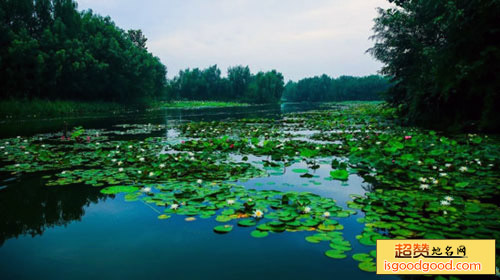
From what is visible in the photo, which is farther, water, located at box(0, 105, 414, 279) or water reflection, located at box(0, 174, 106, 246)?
water reflection, located at box(0, 174, 106, 246)

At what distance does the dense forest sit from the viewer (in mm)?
9516

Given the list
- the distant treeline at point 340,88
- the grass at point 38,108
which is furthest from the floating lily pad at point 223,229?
the distant treeline at point 340,88

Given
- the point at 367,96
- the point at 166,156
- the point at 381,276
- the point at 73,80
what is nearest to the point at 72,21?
the point at 73,80

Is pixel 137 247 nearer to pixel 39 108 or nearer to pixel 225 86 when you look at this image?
pixel 39 108

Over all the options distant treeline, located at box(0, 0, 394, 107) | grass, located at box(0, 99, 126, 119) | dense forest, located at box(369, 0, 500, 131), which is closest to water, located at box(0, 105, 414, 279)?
dense forest, located at box(369, 0, 500, 131)

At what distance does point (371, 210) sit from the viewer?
3.87 m

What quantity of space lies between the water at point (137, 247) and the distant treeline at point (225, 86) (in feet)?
327

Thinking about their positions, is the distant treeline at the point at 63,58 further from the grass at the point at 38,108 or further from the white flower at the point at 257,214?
the white flower at the point at 257,214

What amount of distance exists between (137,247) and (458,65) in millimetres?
10822

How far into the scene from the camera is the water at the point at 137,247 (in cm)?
261

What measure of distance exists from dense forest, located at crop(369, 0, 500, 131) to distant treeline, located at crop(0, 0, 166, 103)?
3223 centimetres

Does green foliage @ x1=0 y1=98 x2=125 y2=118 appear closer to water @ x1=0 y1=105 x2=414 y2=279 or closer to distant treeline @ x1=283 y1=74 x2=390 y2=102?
water @ x1=0 y1=105 x2=414 y2=279

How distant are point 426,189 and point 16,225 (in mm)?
5791

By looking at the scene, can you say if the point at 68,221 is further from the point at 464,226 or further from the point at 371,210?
the point at 464,226
